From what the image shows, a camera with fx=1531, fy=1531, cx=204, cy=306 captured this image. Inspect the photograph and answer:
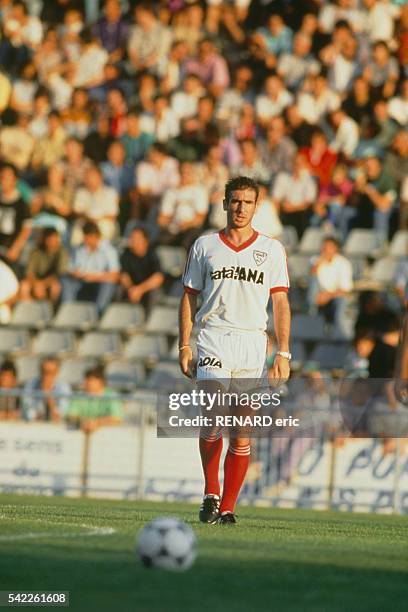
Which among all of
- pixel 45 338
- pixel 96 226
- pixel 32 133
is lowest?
pixel 45 338

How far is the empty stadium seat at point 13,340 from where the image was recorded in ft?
65.2

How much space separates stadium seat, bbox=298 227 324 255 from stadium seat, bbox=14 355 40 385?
375 cm

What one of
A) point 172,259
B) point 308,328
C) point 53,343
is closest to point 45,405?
point 53,343

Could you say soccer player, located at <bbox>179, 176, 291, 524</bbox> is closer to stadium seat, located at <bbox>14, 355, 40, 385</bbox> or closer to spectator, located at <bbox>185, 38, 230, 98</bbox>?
stadium seat, located at <bbox>14, 355, 40, 385</bbox>

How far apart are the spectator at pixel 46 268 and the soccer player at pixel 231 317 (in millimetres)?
9609

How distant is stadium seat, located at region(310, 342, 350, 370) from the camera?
1850cm

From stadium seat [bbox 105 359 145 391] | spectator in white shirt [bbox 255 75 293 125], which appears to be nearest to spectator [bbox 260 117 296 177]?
spectator in white shirt [bbox 255 75 293 125]

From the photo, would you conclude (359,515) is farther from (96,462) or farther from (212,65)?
(212,65)

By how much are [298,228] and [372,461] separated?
5.51 meters

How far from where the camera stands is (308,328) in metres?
19.2

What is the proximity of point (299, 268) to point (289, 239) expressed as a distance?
1.45 ft

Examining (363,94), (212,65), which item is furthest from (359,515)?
(212,65)

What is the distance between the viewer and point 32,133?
72.4 ft

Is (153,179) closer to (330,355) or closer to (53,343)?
(53,343)
